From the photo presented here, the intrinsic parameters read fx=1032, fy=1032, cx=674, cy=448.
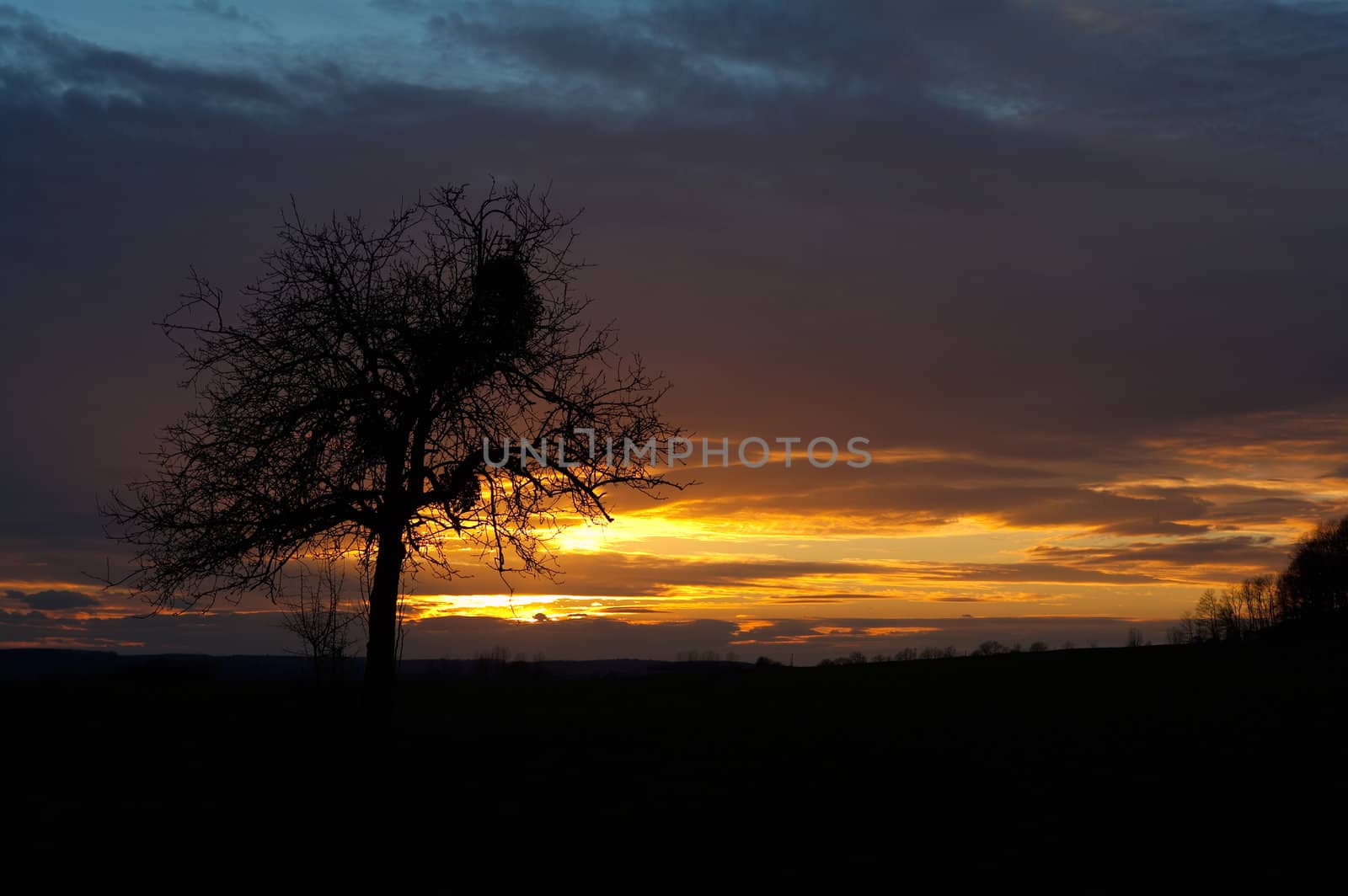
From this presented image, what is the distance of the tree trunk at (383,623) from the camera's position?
731 inches

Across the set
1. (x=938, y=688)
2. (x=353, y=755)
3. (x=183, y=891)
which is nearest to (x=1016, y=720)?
(x=938, y=688)

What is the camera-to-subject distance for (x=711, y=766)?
57.4ft

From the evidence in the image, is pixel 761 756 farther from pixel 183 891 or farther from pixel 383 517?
pixel 183 891

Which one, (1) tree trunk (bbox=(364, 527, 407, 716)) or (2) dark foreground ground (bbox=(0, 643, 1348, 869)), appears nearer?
(2) dark foreground ground (bbox=(0, 643, 1348, 869))

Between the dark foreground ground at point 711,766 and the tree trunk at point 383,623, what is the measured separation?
721mm

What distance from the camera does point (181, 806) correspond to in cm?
1449

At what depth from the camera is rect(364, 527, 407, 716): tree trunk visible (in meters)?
18.6

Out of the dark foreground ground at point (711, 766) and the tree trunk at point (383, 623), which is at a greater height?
the tree trunk at point (383, 623)

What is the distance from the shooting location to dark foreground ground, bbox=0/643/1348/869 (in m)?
13.3

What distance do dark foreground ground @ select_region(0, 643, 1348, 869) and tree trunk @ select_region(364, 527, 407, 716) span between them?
2.36 ft

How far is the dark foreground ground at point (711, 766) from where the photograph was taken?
13.3 meters

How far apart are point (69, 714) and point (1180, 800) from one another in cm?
1975

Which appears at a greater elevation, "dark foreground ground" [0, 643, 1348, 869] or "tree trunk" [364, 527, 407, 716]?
"tree trunk" [364, 527, 407, 716]

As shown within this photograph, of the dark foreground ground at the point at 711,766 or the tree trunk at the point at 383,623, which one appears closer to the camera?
the dark foreground ground at the point at 711,766
